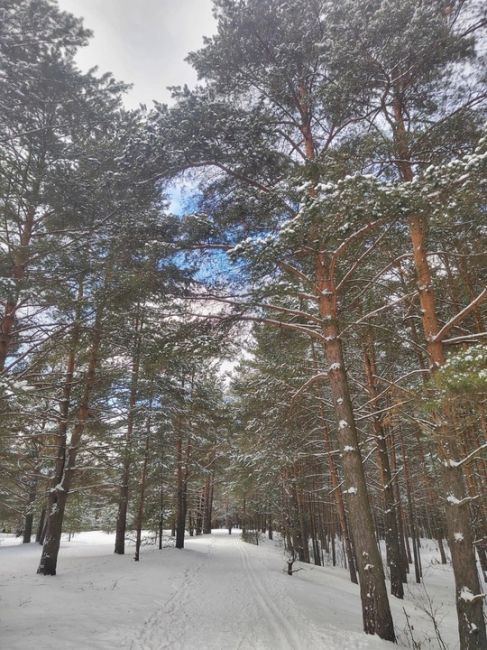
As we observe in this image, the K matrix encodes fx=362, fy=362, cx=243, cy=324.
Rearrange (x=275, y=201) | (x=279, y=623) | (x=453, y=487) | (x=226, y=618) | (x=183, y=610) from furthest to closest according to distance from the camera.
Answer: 1. (x=183, y=610)
2. (x=226, y=618)
3. (x=279, y=623)
4. (x=275, y=201)
5. (x=453, y=487)

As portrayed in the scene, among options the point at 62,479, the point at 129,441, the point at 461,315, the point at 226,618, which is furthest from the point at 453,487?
the point at 62,479

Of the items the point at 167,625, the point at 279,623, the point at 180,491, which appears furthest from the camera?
the point at 180,491

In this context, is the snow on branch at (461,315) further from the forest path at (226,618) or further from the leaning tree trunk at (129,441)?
the leaning tree trunk at (129,441)

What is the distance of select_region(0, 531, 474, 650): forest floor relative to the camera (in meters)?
6.04

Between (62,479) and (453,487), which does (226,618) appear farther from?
(62,479)

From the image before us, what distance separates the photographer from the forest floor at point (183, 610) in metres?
6.04

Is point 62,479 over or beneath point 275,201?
beneath

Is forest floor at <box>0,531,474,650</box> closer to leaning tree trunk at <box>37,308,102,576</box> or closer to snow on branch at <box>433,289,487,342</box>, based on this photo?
leaning tree trunk at <box>37,308,102,576</box>

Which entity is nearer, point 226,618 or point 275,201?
point 275,201

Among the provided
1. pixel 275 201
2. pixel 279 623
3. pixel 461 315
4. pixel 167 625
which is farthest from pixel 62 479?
pixel 461 315

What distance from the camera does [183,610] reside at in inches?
320

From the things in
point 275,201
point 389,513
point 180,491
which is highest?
point 275,201

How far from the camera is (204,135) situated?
7.30m

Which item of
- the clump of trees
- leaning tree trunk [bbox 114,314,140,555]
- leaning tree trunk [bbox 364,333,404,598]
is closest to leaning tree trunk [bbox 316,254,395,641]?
the clump of trees
